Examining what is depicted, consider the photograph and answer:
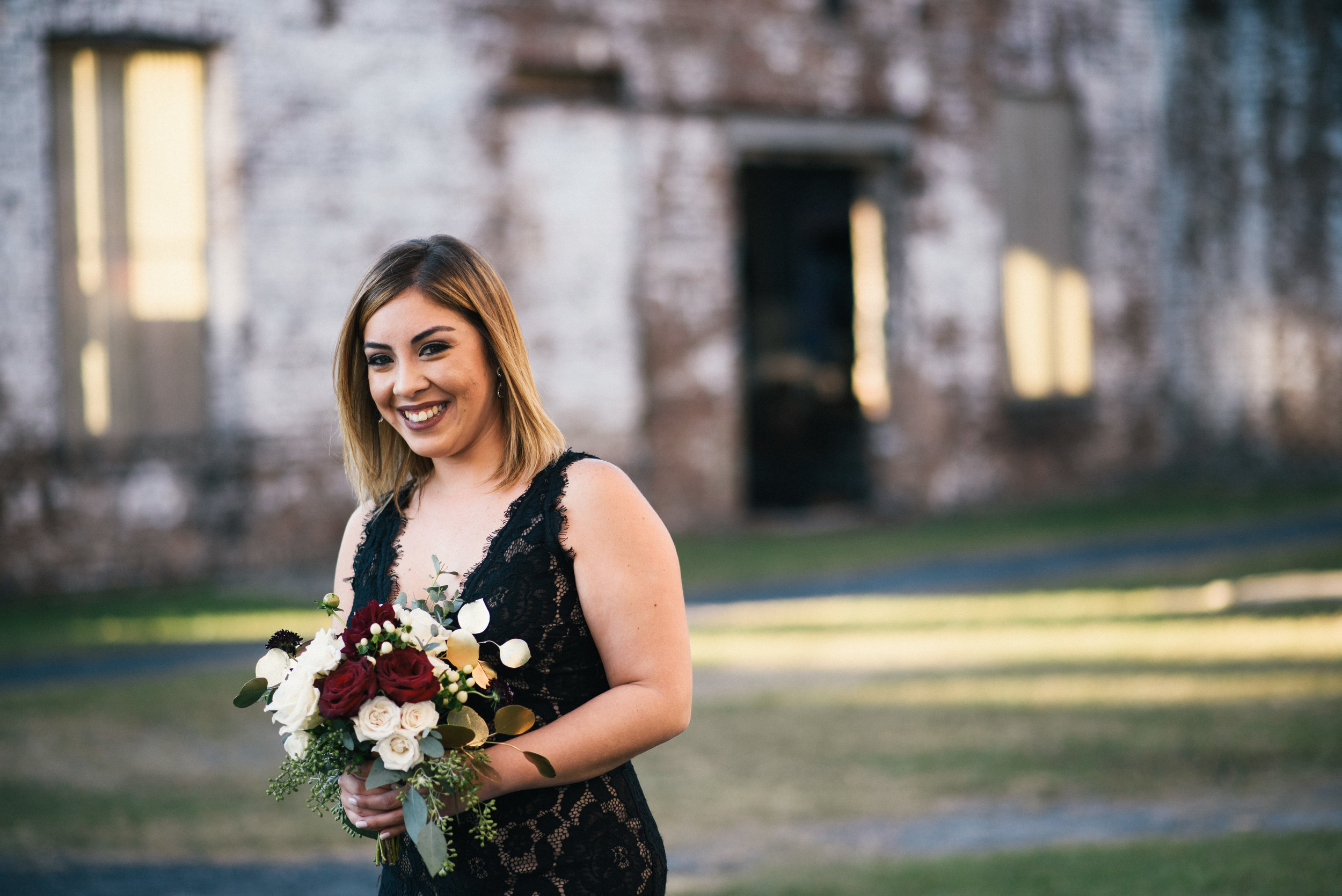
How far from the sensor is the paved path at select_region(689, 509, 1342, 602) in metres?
11.1

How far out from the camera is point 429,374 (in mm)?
2432

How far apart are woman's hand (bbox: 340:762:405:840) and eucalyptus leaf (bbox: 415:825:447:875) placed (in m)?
0.08

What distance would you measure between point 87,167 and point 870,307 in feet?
27.2

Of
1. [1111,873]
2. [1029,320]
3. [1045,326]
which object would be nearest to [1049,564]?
[1029,320]

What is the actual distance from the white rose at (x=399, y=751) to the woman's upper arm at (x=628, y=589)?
0.36 meters

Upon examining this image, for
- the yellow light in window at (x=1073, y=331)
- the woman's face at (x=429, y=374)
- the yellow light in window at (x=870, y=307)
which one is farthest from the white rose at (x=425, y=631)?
the yellow light in window at (x=1073, y=331)

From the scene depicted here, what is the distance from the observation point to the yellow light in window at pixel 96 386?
11836mm

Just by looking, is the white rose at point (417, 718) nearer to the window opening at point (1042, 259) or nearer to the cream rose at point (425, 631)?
the cream rose at point (425, 631)

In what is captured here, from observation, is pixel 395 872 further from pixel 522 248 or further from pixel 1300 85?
pixel 1300 85

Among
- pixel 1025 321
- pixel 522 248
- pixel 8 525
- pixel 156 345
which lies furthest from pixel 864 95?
pixel 8 525

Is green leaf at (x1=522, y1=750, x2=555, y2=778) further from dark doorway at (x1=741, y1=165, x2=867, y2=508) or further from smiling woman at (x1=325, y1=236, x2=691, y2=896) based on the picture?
dark doorway at (x1=741, y1=165, x2=867, y2=508)

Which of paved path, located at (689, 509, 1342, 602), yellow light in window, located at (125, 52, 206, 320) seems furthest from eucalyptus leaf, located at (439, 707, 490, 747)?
yellow light in window, located at (125, 52, 206, 320)

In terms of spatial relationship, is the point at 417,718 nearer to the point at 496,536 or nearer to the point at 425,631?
the point at 425,631

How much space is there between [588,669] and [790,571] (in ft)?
32.2
